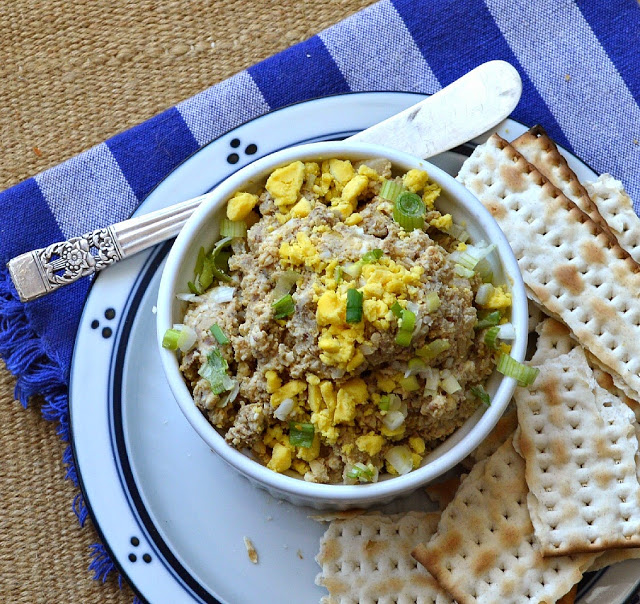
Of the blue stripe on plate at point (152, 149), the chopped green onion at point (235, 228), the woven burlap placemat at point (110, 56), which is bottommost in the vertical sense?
the chopped green onion at point (235, 228)

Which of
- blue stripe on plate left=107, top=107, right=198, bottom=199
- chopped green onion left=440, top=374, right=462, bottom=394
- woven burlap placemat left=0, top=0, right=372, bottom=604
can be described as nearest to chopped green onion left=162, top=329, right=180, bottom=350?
chopped green onion left=440, top=374, right=462, bottom=394

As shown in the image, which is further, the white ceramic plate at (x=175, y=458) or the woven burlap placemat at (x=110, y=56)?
the woven burlap placemat at (x=110, y=56)

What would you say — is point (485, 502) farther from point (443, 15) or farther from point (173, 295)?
point (443, 15)

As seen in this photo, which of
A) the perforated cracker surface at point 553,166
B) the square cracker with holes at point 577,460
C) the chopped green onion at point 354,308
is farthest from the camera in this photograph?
the perforated cracker surface at point 553,166

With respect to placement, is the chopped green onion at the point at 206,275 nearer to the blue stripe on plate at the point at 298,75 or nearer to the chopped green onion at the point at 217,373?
the chopped green onion at the point at 217,373

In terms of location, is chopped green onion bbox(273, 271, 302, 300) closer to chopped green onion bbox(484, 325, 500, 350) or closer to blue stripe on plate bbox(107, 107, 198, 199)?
chopped green onion bbox(484, 325, 500, 350)

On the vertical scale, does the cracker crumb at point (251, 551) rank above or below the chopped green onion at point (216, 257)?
below

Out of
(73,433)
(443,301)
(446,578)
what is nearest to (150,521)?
(73,433)

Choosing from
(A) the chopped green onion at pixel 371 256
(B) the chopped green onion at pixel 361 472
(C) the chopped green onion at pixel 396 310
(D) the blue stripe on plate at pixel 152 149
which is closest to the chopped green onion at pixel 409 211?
(A) the chopped green onion at pixel 371 256

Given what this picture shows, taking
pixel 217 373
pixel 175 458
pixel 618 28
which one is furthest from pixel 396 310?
pixel 618 28
